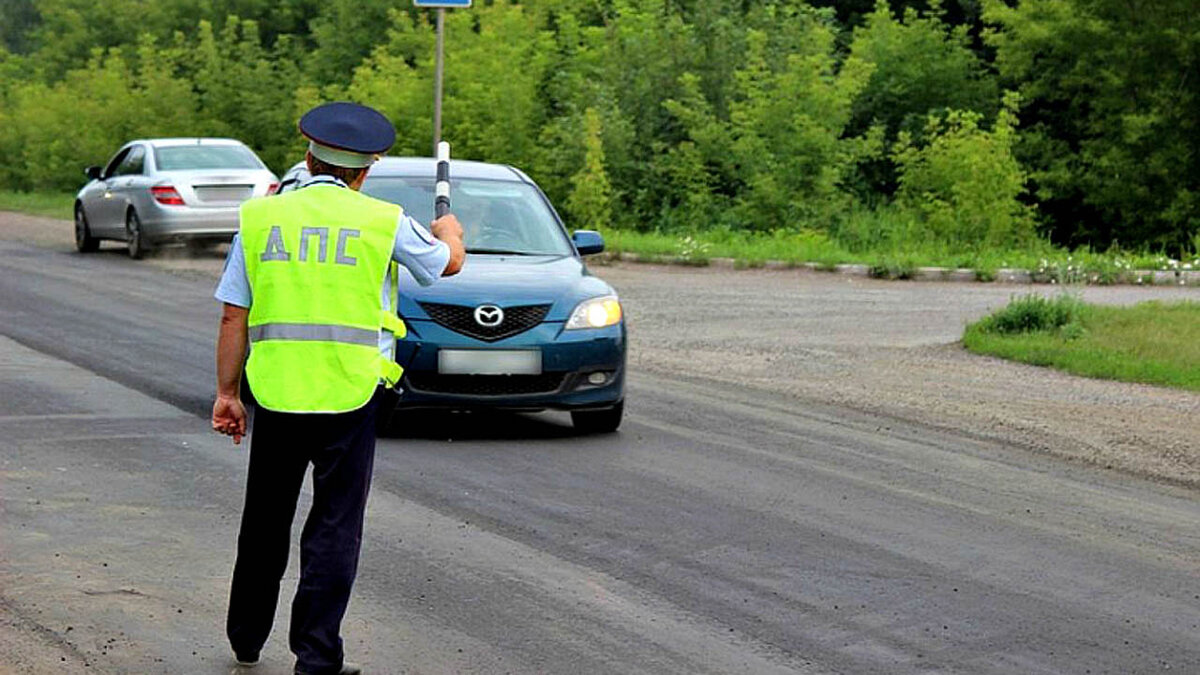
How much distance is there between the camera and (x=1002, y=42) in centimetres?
3891

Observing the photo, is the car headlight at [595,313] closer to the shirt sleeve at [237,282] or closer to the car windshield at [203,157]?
the shirt sleeve at [237,282]

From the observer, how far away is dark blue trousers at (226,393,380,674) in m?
6.05

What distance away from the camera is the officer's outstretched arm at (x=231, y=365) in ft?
19.9

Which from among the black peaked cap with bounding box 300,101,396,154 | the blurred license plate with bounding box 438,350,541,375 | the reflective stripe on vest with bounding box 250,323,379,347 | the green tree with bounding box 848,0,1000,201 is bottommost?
the blurred license plate with bounding box 438,350,541,375

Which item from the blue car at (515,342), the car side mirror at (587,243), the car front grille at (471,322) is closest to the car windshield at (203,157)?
the car side mirror at (587,243)

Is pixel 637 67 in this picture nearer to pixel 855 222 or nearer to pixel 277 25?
pixel 855 222

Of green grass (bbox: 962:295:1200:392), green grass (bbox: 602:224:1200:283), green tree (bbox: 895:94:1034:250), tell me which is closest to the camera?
green grass (bbox: 962:295:1200:392)

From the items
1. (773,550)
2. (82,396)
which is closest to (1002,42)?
(82,396)

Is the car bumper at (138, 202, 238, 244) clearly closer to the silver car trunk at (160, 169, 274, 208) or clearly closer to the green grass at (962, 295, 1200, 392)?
the silver car trunk at (160, 169, 274, 208)

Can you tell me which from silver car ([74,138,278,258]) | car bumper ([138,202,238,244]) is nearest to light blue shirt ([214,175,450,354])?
silver car ([74,138,278,258])

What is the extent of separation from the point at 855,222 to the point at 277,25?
40742 mm

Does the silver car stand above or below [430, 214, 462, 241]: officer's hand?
below

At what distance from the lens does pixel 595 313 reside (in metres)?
12.1

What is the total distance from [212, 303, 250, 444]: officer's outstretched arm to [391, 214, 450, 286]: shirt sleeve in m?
0.49
